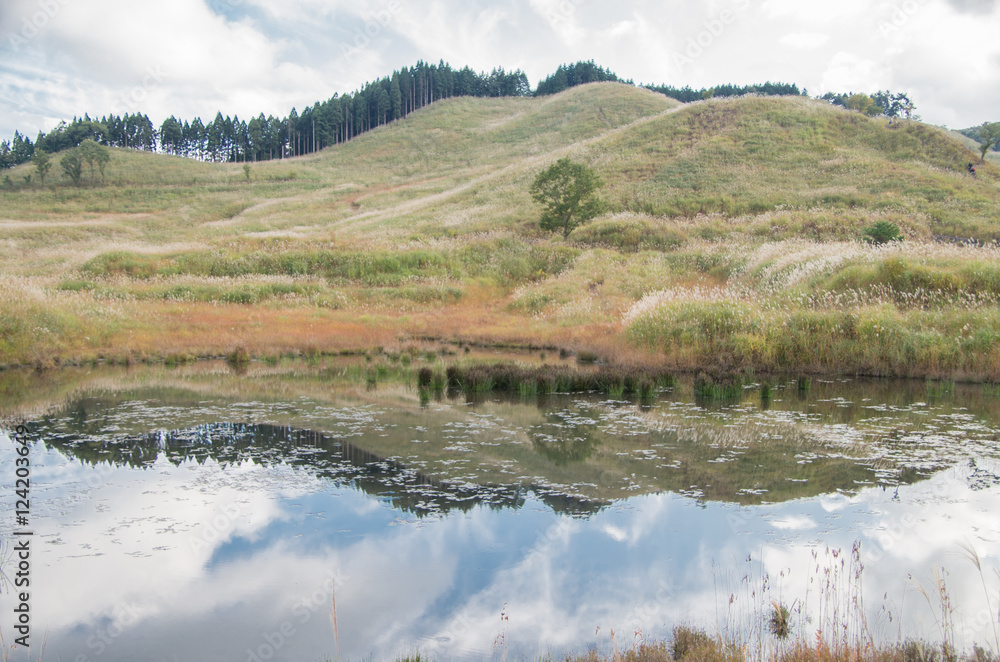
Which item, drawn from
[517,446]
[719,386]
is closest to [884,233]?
[719,386]

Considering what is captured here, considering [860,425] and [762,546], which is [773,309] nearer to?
→ [860,425]

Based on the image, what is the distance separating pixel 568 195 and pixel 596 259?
659 cm

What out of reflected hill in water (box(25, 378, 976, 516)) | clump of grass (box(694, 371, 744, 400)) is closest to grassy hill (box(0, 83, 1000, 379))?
clump of grass (box(694, 371, 744, 400))

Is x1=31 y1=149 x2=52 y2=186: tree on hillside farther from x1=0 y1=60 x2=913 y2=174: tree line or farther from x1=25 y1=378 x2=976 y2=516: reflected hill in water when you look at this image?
x1=25 y1=378 x2=976 y2=516: reflected hill in water

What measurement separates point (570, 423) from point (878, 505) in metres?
5.41

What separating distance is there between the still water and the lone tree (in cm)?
2716

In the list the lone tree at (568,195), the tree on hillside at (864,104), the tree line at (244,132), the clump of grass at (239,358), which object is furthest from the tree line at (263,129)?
the clump of grass at (239,358)

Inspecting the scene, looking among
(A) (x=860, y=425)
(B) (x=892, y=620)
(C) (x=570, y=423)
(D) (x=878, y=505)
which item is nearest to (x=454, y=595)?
(B) (x=892, y=620)

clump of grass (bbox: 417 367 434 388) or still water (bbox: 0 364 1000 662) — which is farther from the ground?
clump of grass (bbox: 417 367 434 388)

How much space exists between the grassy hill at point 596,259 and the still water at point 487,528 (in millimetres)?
5085

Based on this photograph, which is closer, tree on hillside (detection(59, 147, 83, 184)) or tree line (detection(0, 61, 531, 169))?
tree on hillside (detection(59, 147, 83, 184))

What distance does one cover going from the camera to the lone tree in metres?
38.0

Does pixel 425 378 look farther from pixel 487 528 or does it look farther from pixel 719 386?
pixel 487 528

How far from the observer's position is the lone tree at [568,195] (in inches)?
1496
